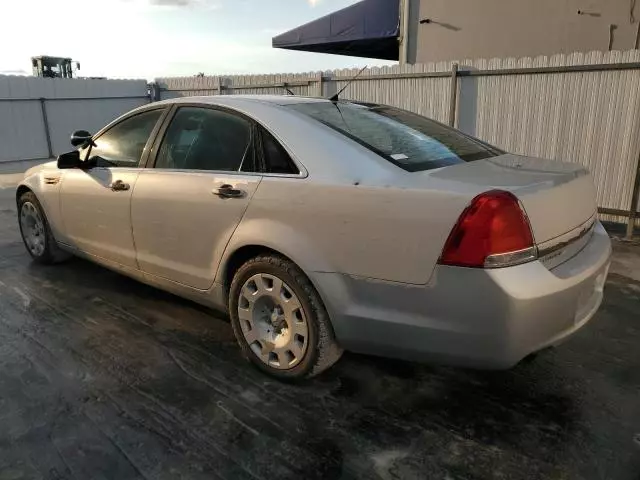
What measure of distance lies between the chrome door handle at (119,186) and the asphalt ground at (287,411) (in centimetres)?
91

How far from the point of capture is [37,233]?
4.87m

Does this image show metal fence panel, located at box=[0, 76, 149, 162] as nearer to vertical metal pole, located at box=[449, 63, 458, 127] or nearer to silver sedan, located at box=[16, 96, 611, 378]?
vertical metal pole, located at box=[449, 63, 458, 127]

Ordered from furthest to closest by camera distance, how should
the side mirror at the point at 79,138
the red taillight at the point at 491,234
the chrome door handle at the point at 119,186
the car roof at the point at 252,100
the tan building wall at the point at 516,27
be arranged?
the tan building wall at the point at 516,27, the side mirror at the point at 79,138, the chrome door handle at the point at 119,186, the car roof at the point at 252,100, the red taillight at the point at 491,234

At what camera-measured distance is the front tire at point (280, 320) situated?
2572 mm

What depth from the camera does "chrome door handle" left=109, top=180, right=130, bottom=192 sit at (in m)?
3.51

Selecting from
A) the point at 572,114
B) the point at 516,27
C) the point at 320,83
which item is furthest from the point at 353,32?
the point at 572,114

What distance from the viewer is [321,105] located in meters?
3.13

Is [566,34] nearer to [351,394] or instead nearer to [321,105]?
[321,105]

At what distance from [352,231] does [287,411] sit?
938 mm

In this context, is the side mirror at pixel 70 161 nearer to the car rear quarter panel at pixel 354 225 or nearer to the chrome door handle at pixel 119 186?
the chrome door handle at pixel 119 186

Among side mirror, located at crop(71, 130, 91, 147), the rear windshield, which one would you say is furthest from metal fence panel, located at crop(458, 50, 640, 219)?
side mirror, located at crop(71, 130, 91, 147)

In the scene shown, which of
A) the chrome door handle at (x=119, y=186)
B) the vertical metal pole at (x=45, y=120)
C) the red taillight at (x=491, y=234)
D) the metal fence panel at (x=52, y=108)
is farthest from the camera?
the vertical metal pole at (x=45, y=120)

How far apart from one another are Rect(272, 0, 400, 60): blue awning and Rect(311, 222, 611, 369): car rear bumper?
37.8 feet

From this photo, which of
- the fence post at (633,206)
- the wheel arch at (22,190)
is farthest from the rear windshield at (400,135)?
the fence post at (633,206)
